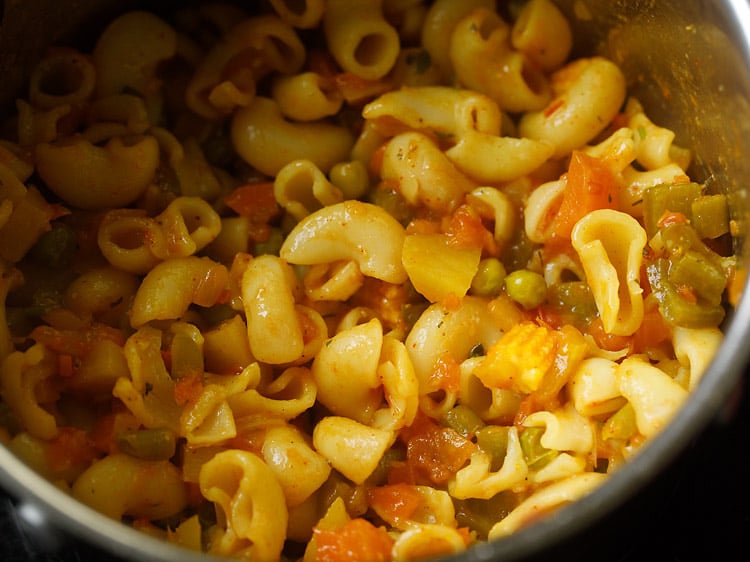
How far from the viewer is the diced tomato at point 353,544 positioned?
1526 millimetres

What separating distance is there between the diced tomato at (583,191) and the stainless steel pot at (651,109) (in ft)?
0.64

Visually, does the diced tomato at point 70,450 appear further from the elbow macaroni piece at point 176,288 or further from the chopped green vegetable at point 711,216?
the chopped green vegetable at point 711,216

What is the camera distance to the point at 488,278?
1866 mm

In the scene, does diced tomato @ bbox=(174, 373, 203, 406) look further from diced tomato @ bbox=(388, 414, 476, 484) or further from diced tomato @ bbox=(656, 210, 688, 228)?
diced tomato @ bbox=(656, 210, 688, 228)

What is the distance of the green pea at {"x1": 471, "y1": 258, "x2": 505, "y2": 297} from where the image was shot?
1868 millimetres

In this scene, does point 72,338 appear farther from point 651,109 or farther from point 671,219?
point 651,109

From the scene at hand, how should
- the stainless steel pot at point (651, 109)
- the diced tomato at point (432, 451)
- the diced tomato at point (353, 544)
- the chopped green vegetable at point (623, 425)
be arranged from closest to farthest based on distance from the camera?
1. the stainless steel pot at point (651, 109)
2. the diced tomato at point (353, 544)
3. the chopped green vegetable at point (623, 425)
4. the diced tomato at point (432, 451)

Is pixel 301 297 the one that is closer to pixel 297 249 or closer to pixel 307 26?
pixel 297 249

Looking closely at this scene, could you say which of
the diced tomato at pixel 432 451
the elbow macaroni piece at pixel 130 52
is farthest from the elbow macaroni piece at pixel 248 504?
the elbow macaroni piece at pixel 130 52

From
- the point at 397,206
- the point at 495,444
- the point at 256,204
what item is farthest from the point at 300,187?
the point at 495,444

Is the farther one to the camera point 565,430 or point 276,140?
point 276,140

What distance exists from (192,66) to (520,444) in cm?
110

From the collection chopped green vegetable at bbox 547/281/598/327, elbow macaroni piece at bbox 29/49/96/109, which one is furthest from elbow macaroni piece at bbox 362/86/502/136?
elbow macaroni piece at bbox 29/49/96/109

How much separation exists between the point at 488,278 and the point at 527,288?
84 millimetres
